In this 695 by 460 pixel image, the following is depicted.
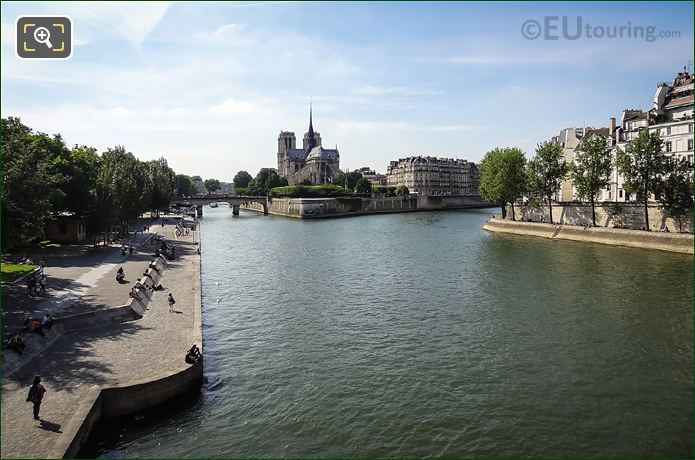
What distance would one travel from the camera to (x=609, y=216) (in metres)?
71.1

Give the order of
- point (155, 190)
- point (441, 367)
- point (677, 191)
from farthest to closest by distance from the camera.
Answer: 1. point (155, 190)
2. point (677, 191)
3. point (441, 367)

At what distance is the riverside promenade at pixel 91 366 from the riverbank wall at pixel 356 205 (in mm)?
100134

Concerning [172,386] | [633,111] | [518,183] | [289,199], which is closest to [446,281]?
[172,386]

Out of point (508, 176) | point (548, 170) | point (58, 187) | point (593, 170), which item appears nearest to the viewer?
point (58, 187)

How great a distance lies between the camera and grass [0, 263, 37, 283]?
109ft

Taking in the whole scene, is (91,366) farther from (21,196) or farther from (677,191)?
(677,191)

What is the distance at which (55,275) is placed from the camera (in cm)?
3634

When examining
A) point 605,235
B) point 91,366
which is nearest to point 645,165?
point 605,235

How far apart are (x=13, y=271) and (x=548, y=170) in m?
71.4

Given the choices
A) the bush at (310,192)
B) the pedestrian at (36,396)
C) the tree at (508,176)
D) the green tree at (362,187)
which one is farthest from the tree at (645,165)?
the green tree at (362,187)

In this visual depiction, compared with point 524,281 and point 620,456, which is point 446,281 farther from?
point 620,456

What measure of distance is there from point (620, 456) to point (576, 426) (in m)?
1.89

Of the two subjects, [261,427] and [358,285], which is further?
[358,285]

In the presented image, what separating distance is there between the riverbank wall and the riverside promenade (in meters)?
100
